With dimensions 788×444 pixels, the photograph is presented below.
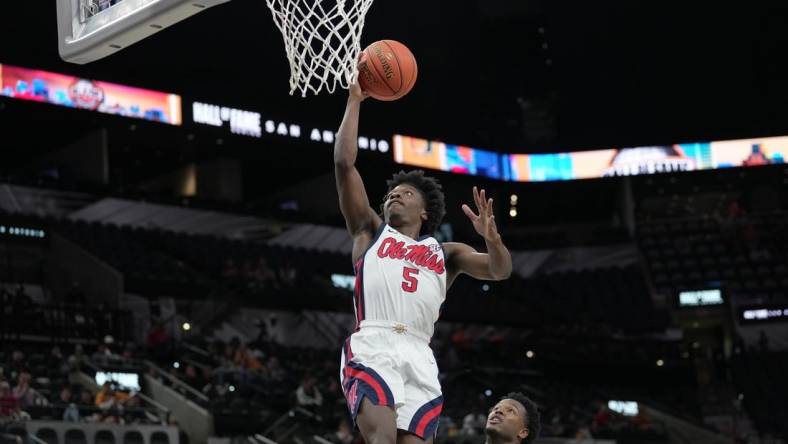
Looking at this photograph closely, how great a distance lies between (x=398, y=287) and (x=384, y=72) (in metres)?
1.02

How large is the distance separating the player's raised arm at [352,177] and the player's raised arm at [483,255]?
0.40 m

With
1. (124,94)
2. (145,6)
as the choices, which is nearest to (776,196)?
(124,94)

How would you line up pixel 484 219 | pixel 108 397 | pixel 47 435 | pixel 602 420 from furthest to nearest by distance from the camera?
pixel 602 420 < pixel 108 397 < pixel 47 435 < pixel 484 219

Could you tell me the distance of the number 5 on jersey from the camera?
17.4 ft

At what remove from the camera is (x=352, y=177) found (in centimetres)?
538

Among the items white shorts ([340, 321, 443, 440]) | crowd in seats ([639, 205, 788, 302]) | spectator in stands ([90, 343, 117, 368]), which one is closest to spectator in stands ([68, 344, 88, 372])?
spectator in stands ([90, 343, 117, 368])

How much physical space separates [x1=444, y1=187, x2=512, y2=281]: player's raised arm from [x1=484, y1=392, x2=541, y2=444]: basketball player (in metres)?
0.69

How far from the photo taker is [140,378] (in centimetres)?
1616

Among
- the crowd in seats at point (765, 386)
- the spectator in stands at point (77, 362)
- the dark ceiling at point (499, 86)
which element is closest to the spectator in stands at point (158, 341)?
the spectator in stands at point (77, 362)

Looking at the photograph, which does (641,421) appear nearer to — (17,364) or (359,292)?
(17,364)

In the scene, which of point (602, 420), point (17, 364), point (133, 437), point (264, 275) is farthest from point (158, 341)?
point (602, 420)

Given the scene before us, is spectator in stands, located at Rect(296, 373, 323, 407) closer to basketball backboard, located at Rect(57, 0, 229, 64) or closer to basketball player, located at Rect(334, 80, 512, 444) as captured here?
basketball backboard, located at Rect(57, 0, 229, 64)

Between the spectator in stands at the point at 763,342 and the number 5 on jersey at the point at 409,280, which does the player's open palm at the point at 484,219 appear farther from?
the spectator in stands at the point at 763,342

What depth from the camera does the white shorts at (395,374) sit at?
16.7 ft
